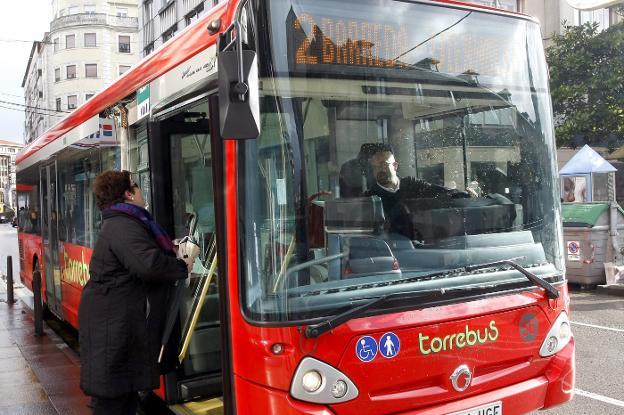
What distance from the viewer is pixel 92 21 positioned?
190 ft

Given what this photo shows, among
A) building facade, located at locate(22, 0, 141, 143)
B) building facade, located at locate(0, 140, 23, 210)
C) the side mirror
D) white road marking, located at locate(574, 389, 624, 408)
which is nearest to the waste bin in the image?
white road marking, located at locate(574, 389, 624, 408)

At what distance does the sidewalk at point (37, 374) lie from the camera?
5.20 metres

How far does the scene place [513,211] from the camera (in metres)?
3.63

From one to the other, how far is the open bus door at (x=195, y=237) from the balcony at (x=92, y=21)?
192ft

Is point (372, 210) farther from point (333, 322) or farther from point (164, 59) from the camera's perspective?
point (164, 59)

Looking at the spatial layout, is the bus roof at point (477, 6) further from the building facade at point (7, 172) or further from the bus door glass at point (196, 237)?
the building facade at point (7, 172)

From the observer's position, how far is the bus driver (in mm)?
3264

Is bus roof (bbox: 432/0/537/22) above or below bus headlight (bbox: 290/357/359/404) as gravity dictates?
above

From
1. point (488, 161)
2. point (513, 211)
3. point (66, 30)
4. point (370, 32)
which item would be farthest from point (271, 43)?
point (66, 30)

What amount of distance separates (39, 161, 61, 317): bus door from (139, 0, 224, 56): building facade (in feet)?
64.4

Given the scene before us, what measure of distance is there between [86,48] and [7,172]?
6139cm

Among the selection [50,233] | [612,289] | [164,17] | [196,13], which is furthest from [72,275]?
[164,17]

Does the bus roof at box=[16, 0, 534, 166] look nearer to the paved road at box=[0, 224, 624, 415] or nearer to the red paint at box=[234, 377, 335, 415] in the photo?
the red paint at box=[234, 377, 335, 415]

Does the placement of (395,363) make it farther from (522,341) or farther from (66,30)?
(66,30)
